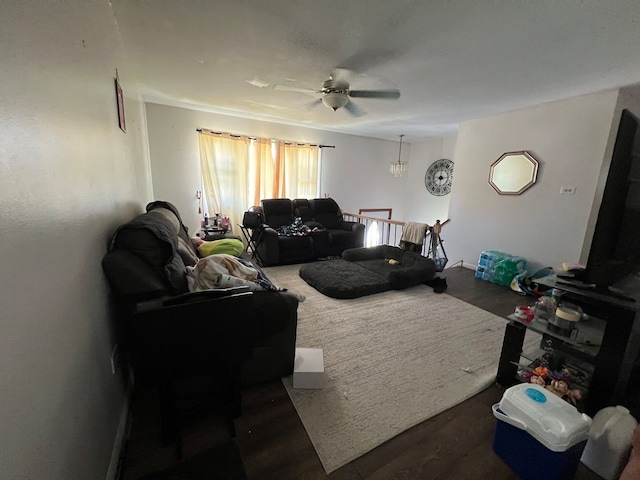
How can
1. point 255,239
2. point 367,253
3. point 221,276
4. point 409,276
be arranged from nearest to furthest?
point 221,276, point 409,276, point 367,253, point 255,239

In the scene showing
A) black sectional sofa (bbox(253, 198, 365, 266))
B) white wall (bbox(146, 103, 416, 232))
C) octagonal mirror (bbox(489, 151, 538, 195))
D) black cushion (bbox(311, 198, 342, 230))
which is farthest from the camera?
black cushion (bbox(311, 198, 342, 230))

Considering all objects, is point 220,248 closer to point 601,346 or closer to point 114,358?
point 114,358

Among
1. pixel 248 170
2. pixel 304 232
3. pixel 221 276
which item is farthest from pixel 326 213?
pixel 221 276

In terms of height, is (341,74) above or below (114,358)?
above

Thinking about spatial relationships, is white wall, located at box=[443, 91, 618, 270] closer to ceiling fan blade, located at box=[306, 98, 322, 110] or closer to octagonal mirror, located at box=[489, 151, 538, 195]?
octagonal mirror, located at box=[489, 151, 538, 195]

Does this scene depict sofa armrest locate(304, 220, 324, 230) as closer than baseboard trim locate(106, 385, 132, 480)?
No

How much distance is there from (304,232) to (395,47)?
291 cm

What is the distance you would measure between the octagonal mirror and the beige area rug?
205 cm

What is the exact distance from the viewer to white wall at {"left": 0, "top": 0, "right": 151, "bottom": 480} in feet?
2.05

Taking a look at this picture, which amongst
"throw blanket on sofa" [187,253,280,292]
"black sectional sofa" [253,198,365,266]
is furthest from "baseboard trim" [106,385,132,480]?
"black sectional sofa" [253,198,365,266]

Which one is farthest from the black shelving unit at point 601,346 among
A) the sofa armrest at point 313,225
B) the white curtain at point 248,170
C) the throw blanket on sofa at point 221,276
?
the white curtain at point 248,170

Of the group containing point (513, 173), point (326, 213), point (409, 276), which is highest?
point (513, 173)

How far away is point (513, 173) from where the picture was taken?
3.90 m

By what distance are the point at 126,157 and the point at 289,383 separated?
89.1 inches
